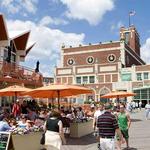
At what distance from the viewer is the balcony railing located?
25766mm

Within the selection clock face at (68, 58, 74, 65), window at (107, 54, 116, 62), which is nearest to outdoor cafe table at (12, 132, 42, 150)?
window at (107, 54, 116, 62)

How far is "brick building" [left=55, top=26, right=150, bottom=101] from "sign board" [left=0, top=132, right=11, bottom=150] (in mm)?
62090

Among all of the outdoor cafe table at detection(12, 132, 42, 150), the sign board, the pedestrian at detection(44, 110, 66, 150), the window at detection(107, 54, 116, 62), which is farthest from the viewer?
the window at detection(107, 54, 116, 62)

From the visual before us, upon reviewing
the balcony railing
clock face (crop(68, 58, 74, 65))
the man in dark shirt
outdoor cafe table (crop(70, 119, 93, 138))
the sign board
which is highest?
clock face (crop(68, 58, 74, 65))

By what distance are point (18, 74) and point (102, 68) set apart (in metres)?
50.9

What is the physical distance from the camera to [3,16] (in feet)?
97.3

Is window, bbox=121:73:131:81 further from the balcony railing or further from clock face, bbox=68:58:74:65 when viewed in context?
the balcony railing

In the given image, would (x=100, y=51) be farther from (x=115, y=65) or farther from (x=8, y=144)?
(x=8, y=144)

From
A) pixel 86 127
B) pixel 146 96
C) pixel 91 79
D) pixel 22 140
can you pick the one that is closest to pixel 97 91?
pixel 91 79

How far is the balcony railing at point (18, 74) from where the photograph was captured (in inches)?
1014

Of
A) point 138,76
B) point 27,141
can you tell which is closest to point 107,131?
point 27,141

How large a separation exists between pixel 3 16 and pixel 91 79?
162 feet

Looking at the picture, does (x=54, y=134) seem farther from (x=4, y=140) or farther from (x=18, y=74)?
(x=18, y=74)

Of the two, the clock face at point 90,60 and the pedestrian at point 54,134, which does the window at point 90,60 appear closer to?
the clock face at point 90,60
